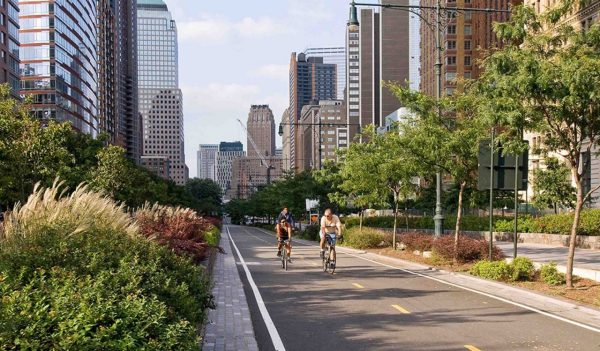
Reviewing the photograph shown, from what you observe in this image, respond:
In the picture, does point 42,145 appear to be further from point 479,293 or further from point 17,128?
point 479,293

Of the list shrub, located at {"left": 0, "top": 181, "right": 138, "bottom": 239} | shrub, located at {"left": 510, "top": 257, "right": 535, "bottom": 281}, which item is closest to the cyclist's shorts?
shrub, located at {"left": 510, "top": 257, "right": 535, "bottom": 281}

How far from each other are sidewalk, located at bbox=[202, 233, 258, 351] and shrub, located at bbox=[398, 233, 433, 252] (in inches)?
379

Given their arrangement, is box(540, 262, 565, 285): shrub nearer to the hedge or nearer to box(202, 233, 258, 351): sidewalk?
box(202, 233, 258, 351): sidewalk

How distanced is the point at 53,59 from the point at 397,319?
105070 millimetres

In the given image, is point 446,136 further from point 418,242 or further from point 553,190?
point 553,190

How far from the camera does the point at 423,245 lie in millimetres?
23203

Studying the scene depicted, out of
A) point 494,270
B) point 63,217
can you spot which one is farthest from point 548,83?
point 63,217

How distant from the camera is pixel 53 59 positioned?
341 feet

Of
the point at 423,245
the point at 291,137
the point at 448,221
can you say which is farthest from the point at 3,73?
the point at 291,137

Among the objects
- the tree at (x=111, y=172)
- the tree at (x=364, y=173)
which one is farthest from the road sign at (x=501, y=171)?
the tree at (x=111, y=172)

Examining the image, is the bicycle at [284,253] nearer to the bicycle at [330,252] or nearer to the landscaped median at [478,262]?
the bicycle at [330,252]

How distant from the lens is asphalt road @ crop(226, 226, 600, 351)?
863cm

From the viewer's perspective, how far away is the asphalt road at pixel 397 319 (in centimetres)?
863

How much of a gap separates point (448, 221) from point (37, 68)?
272 feet
